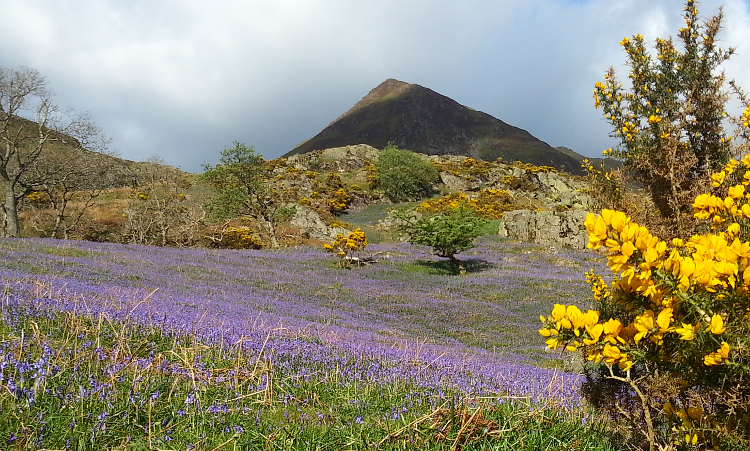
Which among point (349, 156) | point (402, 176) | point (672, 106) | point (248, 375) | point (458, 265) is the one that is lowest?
point (458, 265)

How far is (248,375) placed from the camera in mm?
4383

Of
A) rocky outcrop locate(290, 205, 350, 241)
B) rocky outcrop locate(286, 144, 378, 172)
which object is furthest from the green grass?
rocky outcrop locate(286, 144, 378, 172)

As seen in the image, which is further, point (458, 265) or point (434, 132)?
point (434, 132)

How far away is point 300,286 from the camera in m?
14.8

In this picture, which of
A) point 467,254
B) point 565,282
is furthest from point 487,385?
point 467,254

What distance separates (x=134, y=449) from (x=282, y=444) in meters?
0.94

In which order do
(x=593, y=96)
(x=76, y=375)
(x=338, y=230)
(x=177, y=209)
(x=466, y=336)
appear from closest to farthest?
(x=76, y=375)
(x=593, y=96)
(x=466, y=336)
(x=177, y=209)
(x=338, y=230)

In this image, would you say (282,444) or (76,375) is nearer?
(282,444)

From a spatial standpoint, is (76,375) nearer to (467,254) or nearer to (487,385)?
(487,385)

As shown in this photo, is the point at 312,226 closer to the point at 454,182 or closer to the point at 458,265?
the point at 458,265

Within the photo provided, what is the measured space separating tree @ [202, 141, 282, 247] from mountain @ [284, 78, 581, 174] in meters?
107

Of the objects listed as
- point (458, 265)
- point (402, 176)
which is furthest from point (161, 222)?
point (402, 176)

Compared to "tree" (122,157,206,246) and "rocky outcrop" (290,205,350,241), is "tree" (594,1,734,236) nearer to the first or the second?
"tree" (122,157,206,246)

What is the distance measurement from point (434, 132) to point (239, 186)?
14452cm
